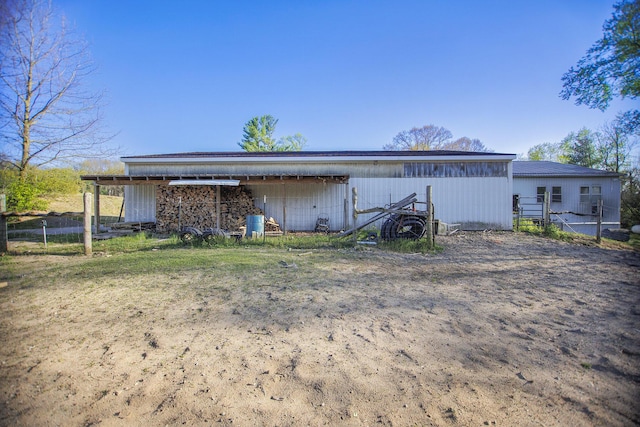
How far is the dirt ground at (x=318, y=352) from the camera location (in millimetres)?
2023

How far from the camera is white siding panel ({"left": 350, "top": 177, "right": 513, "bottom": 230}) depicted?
539 inches

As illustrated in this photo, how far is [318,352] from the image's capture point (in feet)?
9.07

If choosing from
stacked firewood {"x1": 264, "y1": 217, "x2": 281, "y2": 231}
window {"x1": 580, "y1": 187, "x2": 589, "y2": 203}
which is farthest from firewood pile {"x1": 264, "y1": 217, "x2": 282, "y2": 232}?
window {"x1": 580, "y1": 187, "x2": 589, "y2": 203}

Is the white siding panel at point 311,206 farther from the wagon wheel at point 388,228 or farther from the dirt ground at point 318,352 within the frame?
the dirt ground at point 318,352

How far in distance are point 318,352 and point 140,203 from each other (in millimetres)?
14407

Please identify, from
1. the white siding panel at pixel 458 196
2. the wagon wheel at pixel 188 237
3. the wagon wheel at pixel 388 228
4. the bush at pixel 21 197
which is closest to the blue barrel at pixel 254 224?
the wagon wheel at pixel 188 237

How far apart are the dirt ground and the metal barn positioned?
879cm

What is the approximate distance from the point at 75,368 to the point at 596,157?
39.9 meters

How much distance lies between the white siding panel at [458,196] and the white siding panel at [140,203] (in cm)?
957

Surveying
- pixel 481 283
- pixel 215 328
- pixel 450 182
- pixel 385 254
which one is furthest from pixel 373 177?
pixel 215 328

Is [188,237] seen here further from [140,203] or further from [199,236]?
[140,203]

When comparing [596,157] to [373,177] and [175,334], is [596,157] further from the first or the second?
[175,334]

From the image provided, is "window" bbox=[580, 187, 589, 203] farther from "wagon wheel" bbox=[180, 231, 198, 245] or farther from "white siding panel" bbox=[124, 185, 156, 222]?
"white siding panel" bbox=[124, 185, 156, 222]

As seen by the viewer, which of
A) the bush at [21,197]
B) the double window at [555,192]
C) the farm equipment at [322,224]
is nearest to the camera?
the farm equipment at [322,224]
